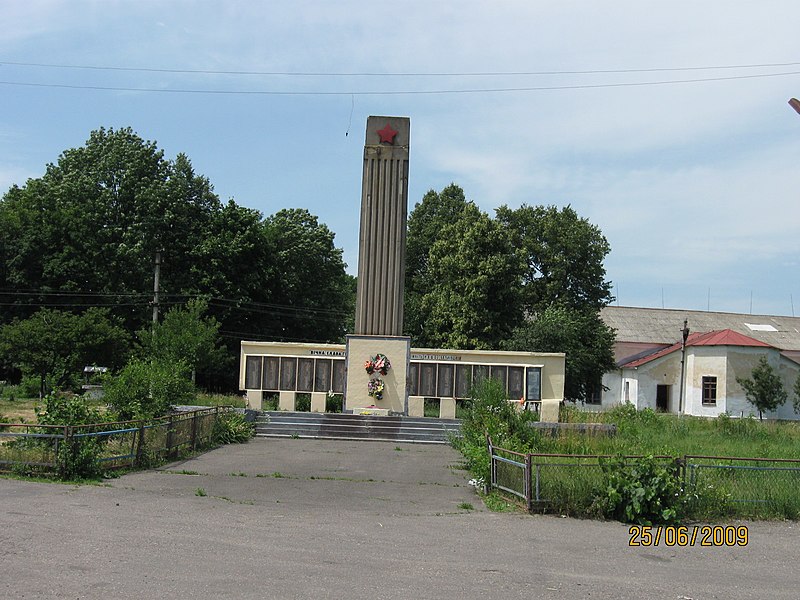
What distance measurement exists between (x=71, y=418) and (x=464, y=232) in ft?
109

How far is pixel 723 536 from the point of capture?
11102mm

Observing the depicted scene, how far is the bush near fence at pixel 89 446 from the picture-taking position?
14227 mm

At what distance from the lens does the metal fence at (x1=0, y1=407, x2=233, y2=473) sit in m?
14.3

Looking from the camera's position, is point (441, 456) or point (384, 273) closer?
point (441, 456)

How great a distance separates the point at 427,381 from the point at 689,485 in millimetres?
17799

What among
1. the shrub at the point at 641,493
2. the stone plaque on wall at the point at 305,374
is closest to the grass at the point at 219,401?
the stone plaque on wall at the point at 305,374

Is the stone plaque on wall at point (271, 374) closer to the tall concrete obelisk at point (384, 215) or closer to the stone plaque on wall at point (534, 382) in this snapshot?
the tall concrete obelisk at point (384, 215)

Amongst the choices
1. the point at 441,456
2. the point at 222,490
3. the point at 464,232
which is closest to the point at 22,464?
the point at 222,490

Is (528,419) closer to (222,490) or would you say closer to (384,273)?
(222,490)

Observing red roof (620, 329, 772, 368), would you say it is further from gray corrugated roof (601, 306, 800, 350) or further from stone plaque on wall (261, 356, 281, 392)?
stone plaque on wall (261, 356, 281, 392)

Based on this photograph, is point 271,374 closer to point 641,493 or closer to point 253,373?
point 253,373

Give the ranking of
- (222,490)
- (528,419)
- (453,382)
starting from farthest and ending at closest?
(453,382), (528,419), (222,490)

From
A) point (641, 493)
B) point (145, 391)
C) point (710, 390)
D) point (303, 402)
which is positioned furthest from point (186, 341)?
point (710, 390)
